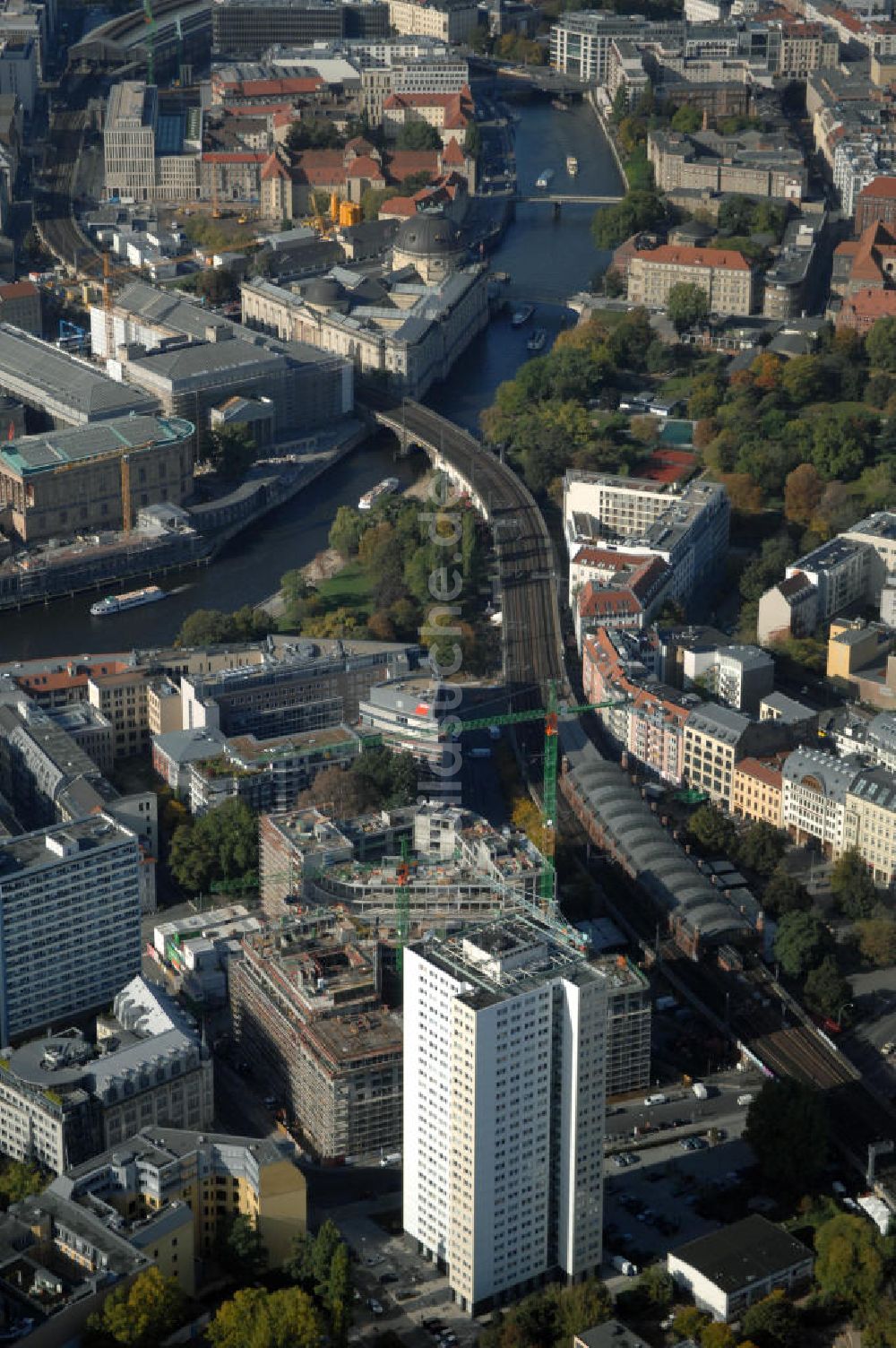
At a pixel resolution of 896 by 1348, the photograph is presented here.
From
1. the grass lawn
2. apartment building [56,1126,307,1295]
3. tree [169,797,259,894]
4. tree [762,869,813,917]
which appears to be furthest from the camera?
the grass lawn

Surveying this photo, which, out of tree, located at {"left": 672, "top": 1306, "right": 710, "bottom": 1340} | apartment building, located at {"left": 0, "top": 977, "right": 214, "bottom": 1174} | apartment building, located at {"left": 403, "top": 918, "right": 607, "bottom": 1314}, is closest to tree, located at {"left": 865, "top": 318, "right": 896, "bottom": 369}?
apartment building, located at {"left": 0, "top": 977, "right": 214, "bottom": 1174}

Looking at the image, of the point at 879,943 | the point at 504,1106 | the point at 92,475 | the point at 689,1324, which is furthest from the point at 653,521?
the point at 689,1324

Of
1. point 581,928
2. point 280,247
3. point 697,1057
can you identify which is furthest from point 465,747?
point 280,247

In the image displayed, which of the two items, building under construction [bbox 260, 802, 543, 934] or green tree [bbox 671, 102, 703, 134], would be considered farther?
green tree [bbox 671, 102, 703, 134]

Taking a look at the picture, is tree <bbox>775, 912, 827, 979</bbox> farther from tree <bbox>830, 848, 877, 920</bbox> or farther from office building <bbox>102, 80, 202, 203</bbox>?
office building <bbox>102, 80, 202, 203</bbox>

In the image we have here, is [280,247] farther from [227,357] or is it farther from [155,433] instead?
[155,433]

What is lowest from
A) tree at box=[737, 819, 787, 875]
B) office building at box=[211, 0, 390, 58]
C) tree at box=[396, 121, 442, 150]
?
tree at box=[737, 819, 787, 875]
